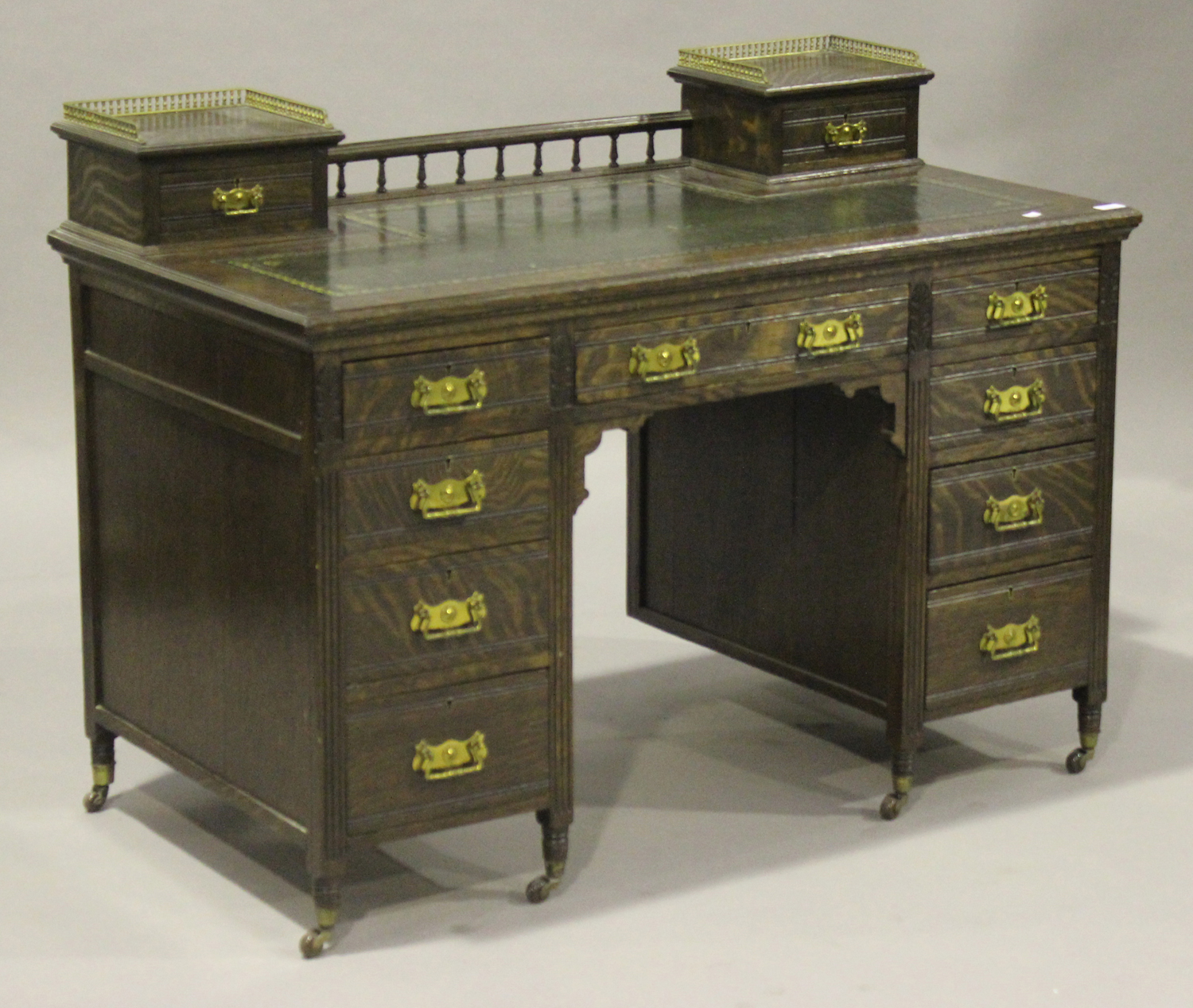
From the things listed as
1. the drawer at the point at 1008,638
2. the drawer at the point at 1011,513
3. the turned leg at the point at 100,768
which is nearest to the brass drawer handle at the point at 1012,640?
the drawer at the point at 1008,638

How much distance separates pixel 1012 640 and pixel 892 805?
0.37 m

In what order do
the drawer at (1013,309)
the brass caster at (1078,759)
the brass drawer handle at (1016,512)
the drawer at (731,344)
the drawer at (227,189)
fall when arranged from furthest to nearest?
the brass caster at (1078,759)
the brass drawer handle at (1016,512)
the drawer at (1013,309)
the drawer at (227,189)
the drawer at (731,344)

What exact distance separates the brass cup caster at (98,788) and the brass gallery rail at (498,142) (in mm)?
1078

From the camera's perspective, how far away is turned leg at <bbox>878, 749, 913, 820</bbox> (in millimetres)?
4953

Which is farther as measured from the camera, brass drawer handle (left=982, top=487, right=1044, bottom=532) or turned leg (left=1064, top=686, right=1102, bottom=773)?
turned leg (left=1064, top=686, right=1102, bottom=773)

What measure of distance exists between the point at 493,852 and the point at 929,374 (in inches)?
42.8

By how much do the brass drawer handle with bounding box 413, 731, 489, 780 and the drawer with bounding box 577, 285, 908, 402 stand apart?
0.57 m

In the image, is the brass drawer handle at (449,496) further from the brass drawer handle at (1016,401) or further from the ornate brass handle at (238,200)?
the brass drawer handle at (1016,401)

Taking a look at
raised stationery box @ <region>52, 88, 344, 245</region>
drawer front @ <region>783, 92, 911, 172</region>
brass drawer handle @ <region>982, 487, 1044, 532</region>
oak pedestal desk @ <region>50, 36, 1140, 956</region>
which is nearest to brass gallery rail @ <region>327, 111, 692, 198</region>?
oak pedestal desk @ <region>50, 36, 1140, 956</region>

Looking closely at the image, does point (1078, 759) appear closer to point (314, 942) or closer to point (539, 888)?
point (539, 888)

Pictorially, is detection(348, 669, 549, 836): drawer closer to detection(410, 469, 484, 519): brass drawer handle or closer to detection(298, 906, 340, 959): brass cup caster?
detection(298, 906, 340, 959): brass cup caster

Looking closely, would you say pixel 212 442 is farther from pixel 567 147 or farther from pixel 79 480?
pixel 567 147

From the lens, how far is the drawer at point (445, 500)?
4.26m

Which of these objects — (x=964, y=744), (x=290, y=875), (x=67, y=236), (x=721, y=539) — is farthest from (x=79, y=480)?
(x=964, y=744)
